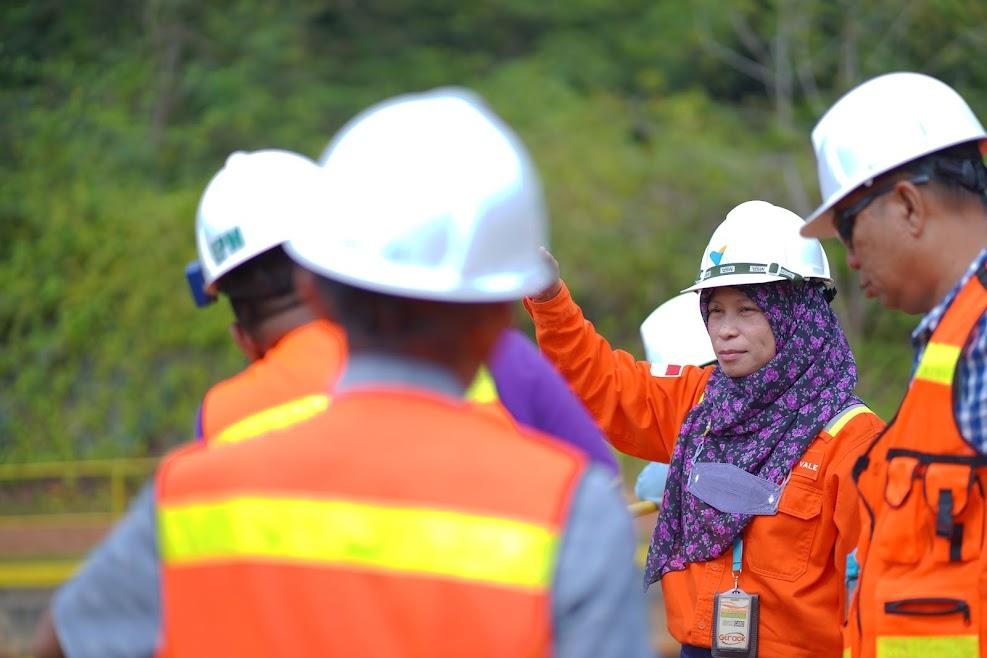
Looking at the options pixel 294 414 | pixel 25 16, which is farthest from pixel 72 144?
pixel 294 414

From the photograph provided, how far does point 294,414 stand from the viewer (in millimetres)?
2207

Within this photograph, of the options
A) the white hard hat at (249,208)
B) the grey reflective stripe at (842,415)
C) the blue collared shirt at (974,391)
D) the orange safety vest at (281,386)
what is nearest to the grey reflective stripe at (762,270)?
the grey reflective stripe at (842,415)

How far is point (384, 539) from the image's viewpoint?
1502 mm

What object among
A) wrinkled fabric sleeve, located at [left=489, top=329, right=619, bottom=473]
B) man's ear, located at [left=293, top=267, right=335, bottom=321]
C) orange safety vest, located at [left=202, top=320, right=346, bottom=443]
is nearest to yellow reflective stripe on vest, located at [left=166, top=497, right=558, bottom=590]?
man's ear, located at [left=293, top=267, right=335, bottom=321]

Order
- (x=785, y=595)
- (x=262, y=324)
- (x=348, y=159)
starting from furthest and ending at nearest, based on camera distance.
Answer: (x=785, y=595), (x=262, y=324), (x=348, y=159)

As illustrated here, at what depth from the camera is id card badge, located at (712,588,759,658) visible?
11.2ft

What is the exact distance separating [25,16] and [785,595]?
1466 centimetres

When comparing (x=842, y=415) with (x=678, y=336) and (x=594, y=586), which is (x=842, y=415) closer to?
(x=678, y=336)

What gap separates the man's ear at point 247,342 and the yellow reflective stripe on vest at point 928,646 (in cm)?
139

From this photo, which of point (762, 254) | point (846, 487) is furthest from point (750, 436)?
point (762, 254)

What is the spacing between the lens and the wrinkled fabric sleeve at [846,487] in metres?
3.27

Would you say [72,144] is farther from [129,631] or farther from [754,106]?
[129,631]

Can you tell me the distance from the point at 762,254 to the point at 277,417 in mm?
1881

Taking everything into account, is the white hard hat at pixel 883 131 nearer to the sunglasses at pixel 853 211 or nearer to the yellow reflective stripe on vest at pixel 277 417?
the sunglasses at pixel 853 211
